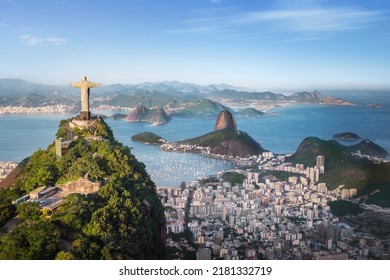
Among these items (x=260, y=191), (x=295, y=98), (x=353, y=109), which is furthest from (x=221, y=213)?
(x=295, y=98)

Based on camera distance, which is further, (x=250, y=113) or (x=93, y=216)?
(x=250, y=113)

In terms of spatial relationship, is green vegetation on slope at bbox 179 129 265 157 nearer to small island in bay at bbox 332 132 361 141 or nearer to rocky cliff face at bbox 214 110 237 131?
rocky cliff face at bbox 214 110 237 131

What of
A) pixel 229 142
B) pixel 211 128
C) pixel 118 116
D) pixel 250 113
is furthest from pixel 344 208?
pixel 250 113

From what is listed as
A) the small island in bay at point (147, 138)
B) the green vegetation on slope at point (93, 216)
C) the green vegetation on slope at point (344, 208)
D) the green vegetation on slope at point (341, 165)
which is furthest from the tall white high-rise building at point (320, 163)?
the green vegetation on slope at point (93, 216)

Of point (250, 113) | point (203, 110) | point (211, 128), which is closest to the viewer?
point (211, 128)

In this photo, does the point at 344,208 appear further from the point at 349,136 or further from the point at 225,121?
the point at 225,121
